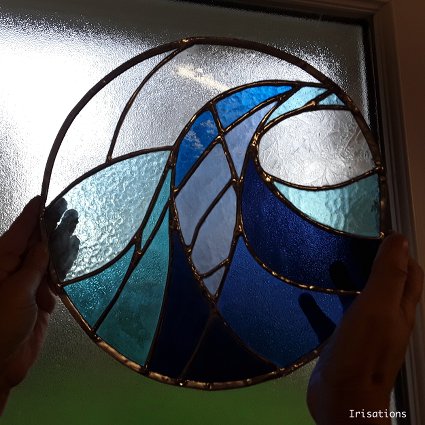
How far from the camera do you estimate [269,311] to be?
66cm

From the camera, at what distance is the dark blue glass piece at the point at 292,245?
661mm

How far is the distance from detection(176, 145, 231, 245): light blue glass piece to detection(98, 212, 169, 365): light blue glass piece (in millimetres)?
22

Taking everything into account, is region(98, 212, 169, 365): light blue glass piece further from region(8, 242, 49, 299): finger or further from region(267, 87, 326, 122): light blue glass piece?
region(267, 87, 326, 122): light blue glass piece

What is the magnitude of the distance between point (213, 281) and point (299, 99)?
243 mm

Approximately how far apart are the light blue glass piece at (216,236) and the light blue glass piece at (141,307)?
39 mm

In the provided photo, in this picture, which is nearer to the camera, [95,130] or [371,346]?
[371,346]

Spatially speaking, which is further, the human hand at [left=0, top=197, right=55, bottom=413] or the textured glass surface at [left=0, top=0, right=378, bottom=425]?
the textured glass surface at [left=0, top=0, right=378, bottom=425]

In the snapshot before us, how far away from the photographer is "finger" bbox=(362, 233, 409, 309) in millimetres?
612

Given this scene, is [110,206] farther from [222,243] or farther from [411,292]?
[411,292]

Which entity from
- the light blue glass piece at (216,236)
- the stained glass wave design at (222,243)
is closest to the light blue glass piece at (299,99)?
the stained glass wave design at (222,243)

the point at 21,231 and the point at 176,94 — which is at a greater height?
the point at 176,94

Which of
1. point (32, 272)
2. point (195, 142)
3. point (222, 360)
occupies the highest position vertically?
point (195, 142)

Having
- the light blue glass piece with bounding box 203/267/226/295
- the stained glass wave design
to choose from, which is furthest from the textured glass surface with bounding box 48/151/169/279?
the light blue glass piece with bounding box 203/267/226/295

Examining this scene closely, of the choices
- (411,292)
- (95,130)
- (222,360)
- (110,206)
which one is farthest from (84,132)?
(411,292)
